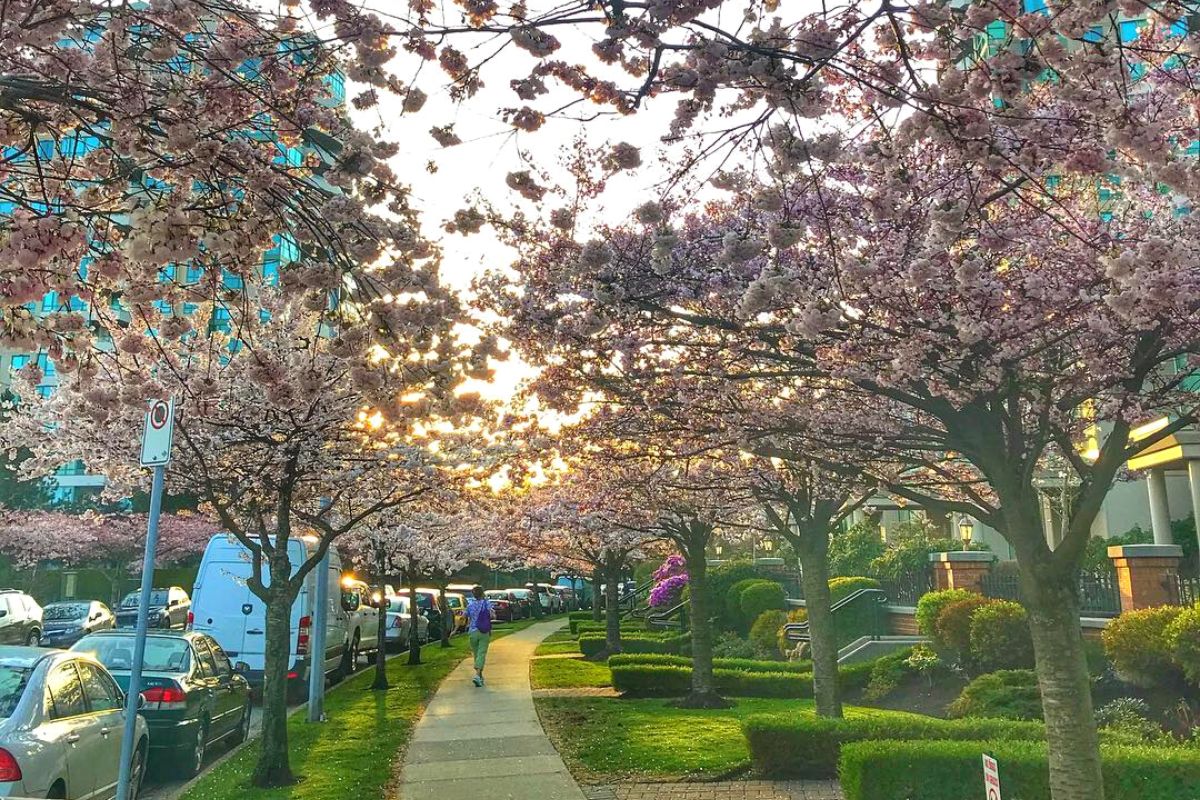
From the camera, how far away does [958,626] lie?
14086mm

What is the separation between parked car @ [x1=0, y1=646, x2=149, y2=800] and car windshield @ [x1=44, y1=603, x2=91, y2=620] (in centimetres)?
2052

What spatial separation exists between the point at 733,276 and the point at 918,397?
61.7 inches

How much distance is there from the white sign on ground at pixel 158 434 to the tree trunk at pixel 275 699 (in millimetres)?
3710

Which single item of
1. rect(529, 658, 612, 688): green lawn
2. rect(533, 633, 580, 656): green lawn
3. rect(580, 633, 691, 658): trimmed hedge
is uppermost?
rect(580, 633, 691, 658): trimmed hedge

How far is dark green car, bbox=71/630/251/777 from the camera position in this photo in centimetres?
962

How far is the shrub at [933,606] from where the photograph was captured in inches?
576

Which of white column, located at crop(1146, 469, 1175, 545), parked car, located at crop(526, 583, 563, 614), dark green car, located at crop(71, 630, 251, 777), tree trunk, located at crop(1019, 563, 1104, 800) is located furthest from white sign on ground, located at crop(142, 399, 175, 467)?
parked car, located at crop(526, 583, 563, 614)

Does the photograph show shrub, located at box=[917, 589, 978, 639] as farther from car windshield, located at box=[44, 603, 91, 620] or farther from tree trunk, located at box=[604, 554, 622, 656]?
car windshield, located at box=[44, 603, 91, 620]

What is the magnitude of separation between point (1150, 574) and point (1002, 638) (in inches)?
87.8

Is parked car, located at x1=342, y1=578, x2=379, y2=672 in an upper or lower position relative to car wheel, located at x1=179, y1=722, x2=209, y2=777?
upper

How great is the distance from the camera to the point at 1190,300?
197 inches

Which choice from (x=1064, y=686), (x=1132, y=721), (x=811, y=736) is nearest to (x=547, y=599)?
(x=1132, y=721)

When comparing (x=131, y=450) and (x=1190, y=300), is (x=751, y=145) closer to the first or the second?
(x=1190, y=300)

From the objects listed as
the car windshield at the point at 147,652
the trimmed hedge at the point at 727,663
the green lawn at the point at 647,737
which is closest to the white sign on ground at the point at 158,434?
the car windshield at the point at 147,652
